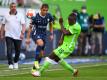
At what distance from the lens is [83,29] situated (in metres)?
31.0

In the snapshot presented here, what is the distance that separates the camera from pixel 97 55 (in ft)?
107

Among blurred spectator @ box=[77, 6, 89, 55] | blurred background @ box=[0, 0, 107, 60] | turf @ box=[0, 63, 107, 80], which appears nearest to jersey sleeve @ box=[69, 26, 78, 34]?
turf @ box=[0, 63, 107, 80]

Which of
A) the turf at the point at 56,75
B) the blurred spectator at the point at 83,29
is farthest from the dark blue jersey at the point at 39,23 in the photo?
the blurred spectator at the point at 83,29

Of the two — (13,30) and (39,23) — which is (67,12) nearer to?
(13,30)

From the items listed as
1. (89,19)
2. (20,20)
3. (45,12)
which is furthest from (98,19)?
(45,12)

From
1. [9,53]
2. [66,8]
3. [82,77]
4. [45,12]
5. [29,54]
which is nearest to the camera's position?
[82,77]

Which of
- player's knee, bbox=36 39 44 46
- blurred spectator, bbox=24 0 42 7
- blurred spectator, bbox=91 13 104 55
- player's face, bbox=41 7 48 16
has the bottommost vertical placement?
blurred spectator, bbox=91 13 104 55

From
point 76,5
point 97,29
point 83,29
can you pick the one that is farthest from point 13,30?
point 76,5

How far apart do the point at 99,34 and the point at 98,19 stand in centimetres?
106

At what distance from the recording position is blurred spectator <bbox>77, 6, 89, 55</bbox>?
30.4 meters

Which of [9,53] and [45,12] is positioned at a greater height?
[45,12]

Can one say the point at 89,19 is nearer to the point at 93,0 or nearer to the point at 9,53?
the point at 93,0

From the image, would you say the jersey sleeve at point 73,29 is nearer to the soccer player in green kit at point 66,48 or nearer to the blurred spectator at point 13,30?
the soccer player in green kit at point 66,48

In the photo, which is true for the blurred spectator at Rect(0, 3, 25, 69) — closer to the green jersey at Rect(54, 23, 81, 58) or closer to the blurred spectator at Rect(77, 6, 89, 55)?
the green jersey at Rect(54, 23, 81, 58)
